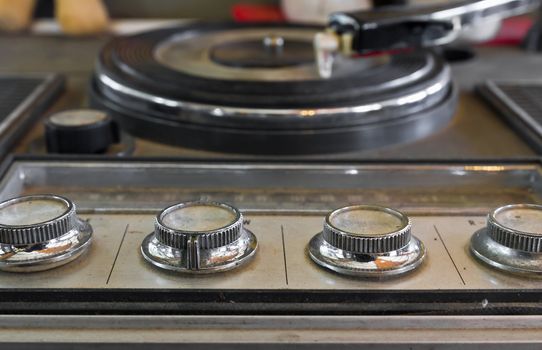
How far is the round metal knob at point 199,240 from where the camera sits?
0.49 metres

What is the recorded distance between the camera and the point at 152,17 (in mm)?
1395

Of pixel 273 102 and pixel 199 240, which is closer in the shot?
pixel 199 240

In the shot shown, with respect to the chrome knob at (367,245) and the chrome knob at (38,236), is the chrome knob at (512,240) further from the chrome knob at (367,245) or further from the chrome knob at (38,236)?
the chrome knob at (38,236)

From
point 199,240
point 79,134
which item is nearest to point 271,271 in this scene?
point 199,240

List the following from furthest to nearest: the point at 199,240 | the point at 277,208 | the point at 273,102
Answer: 1. the point at 273,102
2. the point at 277,208
3. the point at 199,240

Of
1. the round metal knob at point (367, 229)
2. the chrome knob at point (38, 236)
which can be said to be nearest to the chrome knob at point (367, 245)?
the round metal knob at point (367, 229)

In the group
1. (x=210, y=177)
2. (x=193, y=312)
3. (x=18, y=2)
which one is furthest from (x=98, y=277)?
(x=18, y=2)

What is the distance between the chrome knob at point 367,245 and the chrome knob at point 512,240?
4cm

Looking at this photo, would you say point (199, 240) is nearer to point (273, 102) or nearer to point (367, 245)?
point (367, 245)

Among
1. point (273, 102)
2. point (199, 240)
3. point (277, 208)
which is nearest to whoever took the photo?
point (199, 240)

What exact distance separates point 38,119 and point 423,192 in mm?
414

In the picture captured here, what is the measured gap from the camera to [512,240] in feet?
1.65

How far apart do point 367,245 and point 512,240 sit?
0.10m

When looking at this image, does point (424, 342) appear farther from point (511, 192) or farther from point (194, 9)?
point (194, 9)
